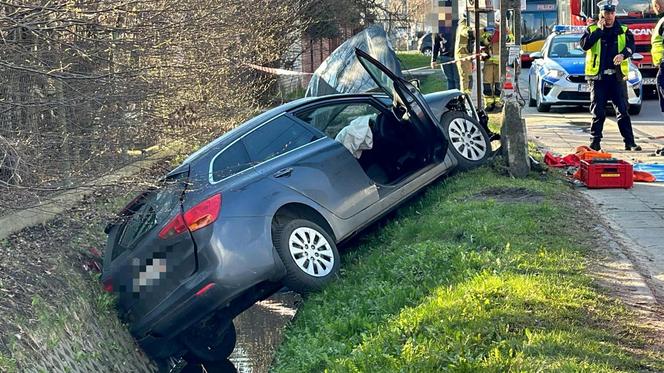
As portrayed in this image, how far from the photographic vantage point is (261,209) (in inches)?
287

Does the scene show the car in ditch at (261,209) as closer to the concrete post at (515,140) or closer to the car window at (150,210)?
the car window at (150,210)

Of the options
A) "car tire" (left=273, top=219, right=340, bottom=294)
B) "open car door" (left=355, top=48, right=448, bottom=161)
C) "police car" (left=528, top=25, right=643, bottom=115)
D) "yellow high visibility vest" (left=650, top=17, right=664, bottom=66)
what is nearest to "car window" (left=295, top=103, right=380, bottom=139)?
"open car door" (left=355, top=48, right=448, bottom=161)

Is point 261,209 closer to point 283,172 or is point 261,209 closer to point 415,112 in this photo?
point 283,172

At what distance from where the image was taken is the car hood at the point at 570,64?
16859mm

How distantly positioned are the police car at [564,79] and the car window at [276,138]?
959 centimetres

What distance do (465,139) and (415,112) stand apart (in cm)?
100

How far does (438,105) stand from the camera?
945 centimetres

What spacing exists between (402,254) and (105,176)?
267cm

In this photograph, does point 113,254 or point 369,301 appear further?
point 113,254

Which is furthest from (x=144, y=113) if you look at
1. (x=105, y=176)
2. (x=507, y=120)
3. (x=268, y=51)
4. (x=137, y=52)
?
(x=268, y=51)

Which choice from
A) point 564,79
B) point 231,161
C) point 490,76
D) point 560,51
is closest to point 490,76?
point 490,76

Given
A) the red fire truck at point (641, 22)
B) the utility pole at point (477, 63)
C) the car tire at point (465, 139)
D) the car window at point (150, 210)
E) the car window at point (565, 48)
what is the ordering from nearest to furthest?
the car window at point (150, 210)
the car tire at point (465, 139)
the utility pole at point (477, 63)
the car window at point (565, 48)
the red fire truck at point (641, 22)

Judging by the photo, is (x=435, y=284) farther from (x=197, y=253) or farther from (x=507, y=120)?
(x=507, y=120)

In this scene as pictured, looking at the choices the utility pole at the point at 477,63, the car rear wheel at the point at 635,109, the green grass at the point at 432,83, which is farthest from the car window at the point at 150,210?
the green grass at the point at 432,83
